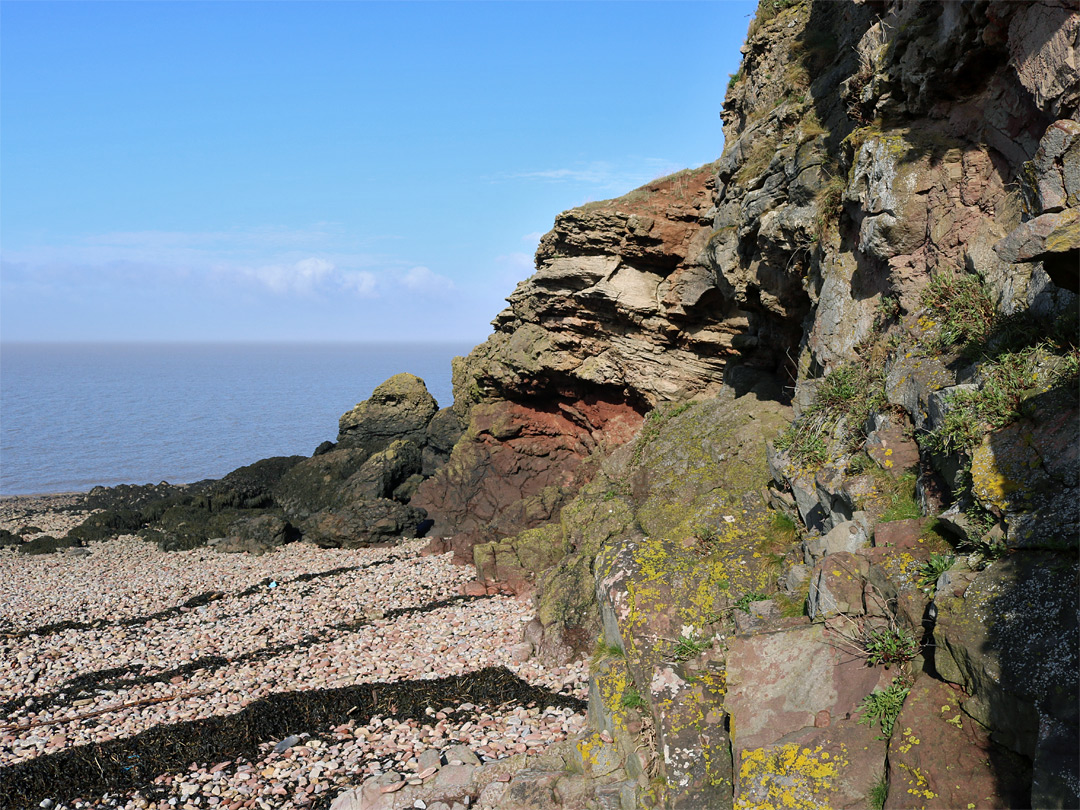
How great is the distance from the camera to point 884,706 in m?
5.08

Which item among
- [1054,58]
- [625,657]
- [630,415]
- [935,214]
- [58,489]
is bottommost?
[58,489]

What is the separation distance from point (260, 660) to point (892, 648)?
12.5m

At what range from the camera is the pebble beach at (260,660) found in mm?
9250

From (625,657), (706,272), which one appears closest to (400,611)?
(625,657)

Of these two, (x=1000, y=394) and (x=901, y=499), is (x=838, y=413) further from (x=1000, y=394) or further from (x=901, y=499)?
(x=1000, y=394)

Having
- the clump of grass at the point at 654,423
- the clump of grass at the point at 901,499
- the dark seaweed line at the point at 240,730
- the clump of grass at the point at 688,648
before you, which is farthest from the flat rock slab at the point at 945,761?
the clump of grass at the point at 654,423

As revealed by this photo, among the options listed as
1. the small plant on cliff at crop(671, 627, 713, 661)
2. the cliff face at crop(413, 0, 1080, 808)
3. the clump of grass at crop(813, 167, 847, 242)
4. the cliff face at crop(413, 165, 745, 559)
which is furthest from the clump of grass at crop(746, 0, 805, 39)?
the small plant on cliff at crop(671, 627, 713, 661)

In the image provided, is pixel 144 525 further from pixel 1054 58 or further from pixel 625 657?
pixel 1054 58

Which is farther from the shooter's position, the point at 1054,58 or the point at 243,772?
the point at 243,772

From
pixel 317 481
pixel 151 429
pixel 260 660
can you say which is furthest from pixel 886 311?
pixel 151 429

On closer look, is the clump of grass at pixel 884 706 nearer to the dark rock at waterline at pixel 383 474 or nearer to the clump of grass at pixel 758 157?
the clump of grass at pixel 758 157

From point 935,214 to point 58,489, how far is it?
4695cm

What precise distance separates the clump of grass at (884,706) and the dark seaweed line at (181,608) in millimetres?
17100

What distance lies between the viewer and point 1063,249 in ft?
14.8
